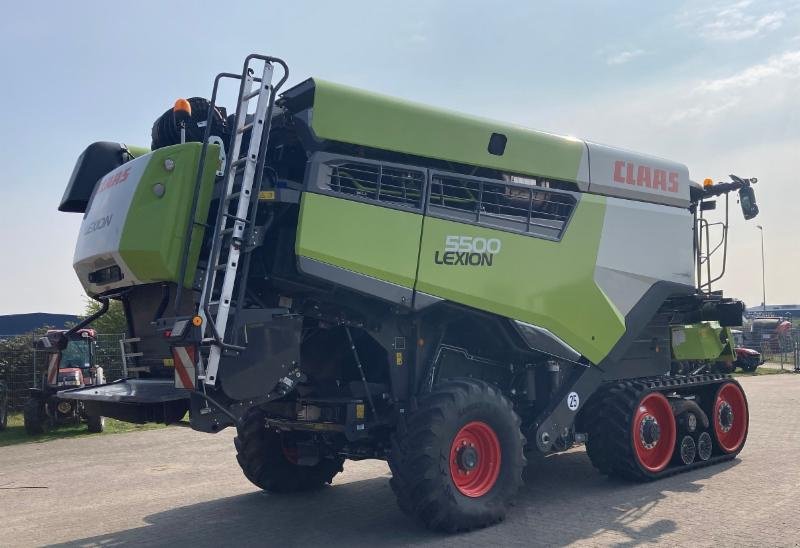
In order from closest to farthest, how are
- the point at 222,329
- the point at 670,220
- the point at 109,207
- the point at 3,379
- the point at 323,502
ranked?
1. the point at 222,329
2. the point at 109,207
3. the point at 323,502
4. the point at 670,220
5. the point at 3,379

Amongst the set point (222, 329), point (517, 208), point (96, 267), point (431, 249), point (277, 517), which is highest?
point (517, 208)

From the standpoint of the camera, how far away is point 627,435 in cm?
789

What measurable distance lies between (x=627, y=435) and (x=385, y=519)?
2.76m

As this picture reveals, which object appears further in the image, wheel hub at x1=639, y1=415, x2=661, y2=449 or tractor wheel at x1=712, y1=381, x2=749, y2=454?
tractor wheel at x1=712, y1=381, x2=749, y2=454

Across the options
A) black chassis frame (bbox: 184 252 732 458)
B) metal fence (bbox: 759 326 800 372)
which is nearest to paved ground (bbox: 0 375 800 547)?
black chassis frame (bbox: 184 252 732 458)

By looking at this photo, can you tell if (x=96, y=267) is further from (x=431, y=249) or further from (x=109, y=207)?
(x=431, y=249)

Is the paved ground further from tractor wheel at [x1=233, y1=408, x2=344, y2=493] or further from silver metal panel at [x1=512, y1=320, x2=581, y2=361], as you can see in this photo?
silver metal panel at [x1=512, y1=320, x2=581, y2=361]

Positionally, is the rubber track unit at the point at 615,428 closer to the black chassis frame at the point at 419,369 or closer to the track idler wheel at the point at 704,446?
the black chassis frame at the point at 419,369

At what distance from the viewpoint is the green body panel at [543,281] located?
21.7 ft

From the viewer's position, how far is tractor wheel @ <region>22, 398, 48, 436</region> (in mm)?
14617

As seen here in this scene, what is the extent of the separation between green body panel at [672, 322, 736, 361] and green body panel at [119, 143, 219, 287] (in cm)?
607

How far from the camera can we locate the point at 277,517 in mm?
7180

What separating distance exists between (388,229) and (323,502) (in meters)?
3.19

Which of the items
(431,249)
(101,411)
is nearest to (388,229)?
(431,249)
